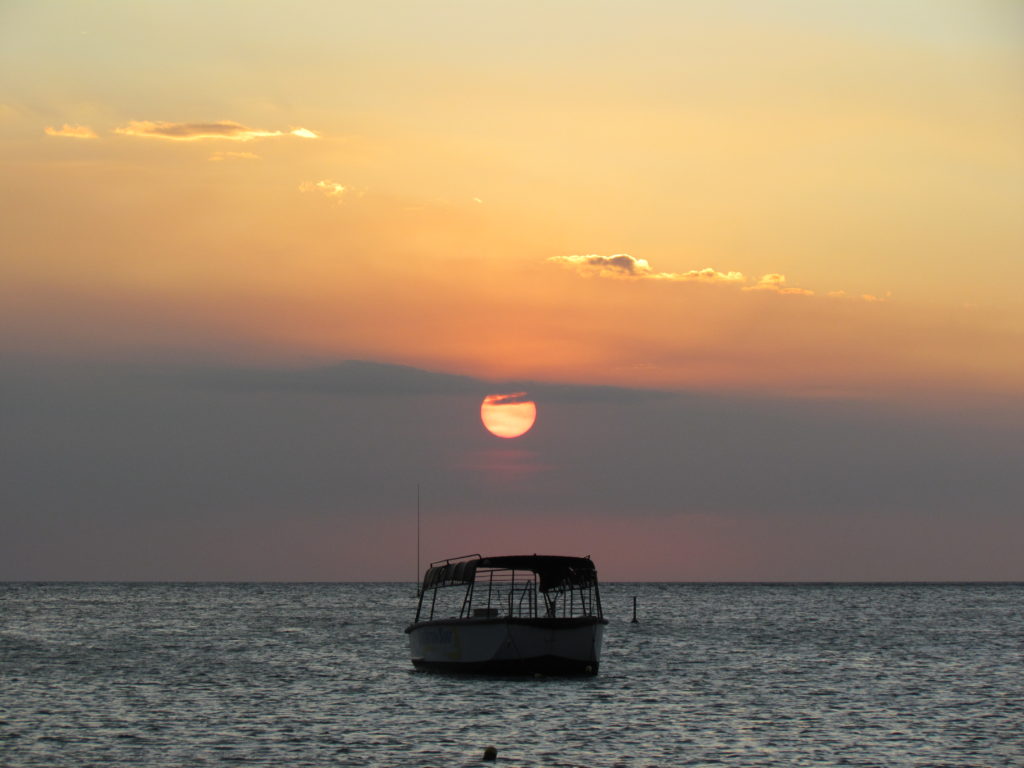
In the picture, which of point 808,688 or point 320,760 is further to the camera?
point 808,688

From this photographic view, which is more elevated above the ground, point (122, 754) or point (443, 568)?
point (443, 568)

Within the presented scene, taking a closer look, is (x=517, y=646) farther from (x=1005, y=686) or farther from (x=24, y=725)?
(x=1005, y=686)

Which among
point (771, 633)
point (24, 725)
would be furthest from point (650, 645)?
point (24, 725)

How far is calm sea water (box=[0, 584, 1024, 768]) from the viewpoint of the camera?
38906mm

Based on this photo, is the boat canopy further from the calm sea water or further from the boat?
the calm sea water

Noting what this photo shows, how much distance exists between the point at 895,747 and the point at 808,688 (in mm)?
18249

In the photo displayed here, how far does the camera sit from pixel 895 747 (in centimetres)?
4075

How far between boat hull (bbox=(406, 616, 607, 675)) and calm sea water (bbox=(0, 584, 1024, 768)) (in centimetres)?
109

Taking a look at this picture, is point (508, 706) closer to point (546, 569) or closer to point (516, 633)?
point (516, 633)

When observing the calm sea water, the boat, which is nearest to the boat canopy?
the boat

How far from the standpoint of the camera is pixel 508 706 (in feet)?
160

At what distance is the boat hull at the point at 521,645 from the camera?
52.2 m

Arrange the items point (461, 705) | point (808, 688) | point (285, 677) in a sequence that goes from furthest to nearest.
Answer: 1. point (285, 677)
2. point (808, 688)
3. point (461, 705)

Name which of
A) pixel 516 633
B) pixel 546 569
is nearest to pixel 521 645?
pixel 516 633
